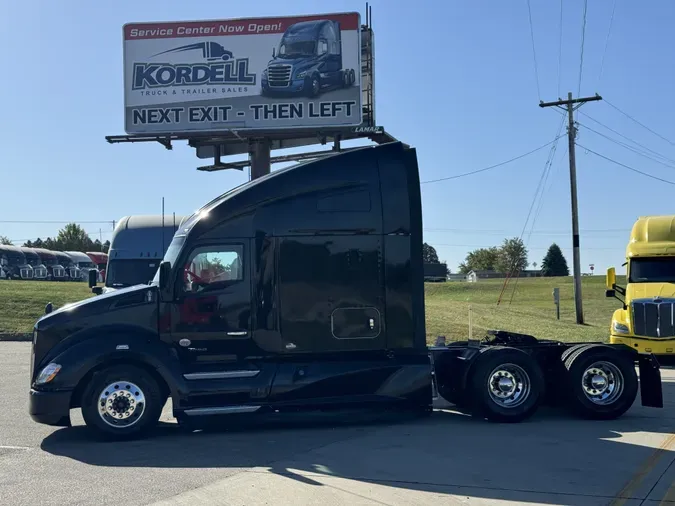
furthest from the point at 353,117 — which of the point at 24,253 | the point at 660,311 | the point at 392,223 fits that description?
the point at 24,253

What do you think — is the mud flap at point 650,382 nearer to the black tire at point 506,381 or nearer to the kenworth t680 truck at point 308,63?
the black tire at point 506,381

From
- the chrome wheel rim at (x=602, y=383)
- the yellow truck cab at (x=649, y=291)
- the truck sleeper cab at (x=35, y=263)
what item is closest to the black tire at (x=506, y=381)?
the chrome wheel rim at (x=602, y=383)

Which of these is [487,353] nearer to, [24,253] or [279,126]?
[279,126]

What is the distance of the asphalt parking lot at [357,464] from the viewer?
607 cm

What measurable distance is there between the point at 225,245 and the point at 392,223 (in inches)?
84.8

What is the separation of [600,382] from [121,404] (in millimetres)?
6194

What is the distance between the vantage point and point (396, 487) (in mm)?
6301

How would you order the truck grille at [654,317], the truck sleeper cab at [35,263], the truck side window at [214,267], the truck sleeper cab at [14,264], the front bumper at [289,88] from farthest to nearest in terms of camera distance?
the truck sleeper cab at [35,263], the truck sleeper cab at [14,264], the front bumper at [289,88], the truck grille at [654,317], the truck side window at [214,267]

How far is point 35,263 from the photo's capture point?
6531cm

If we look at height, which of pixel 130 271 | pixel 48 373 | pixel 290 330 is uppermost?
pixel 130 271

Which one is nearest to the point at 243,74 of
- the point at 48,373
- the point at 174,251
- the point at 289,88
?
the point at 289,88

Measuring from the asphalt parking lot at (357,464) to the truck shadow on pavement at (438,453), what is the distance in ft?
0.05

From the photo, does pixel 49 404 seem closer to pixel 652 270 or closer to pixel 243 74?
pixel 652 270

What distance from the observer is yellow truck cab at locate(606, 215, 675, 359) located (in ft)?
48.3
